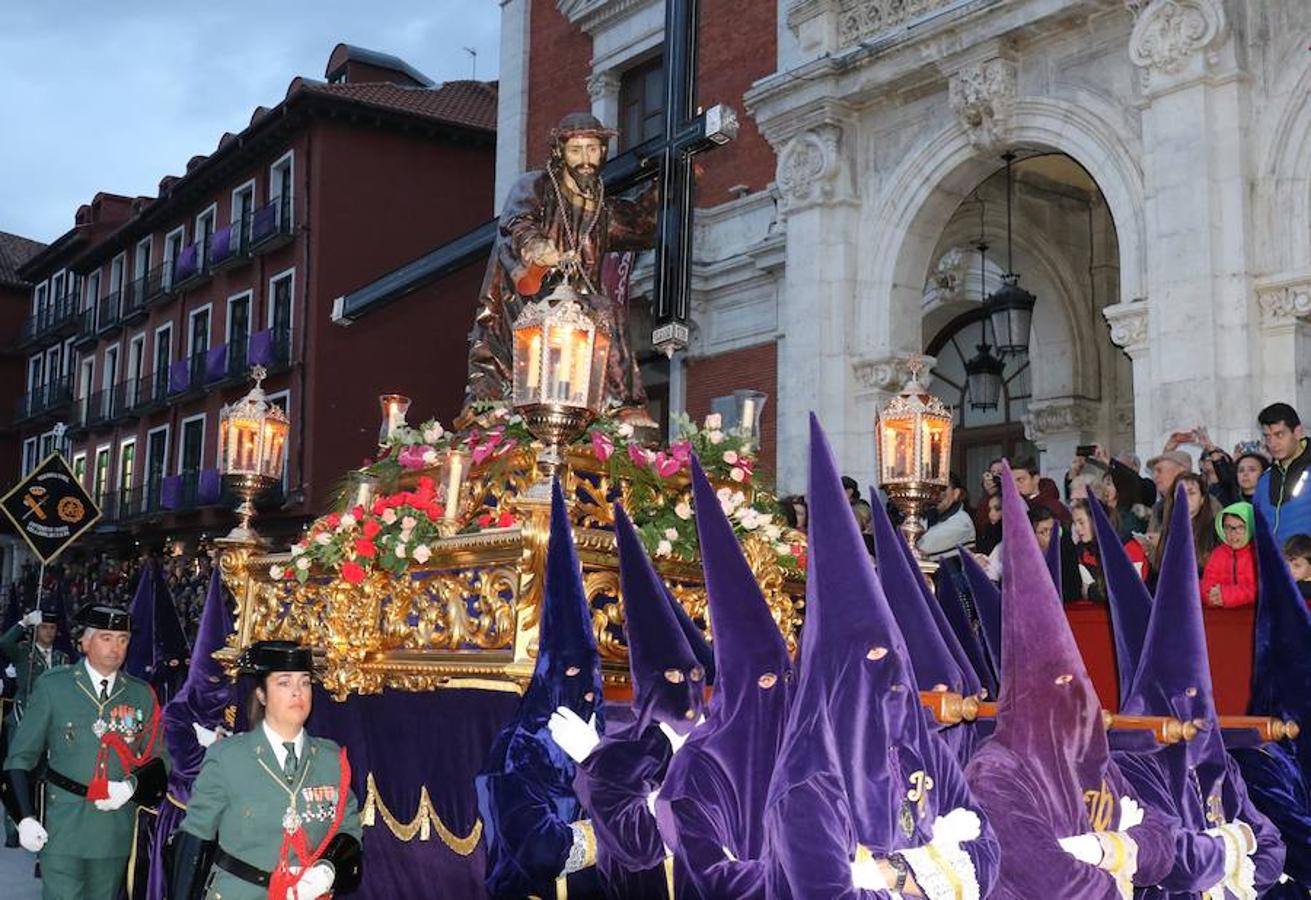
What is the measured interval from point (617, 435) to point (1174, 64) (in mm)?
6660

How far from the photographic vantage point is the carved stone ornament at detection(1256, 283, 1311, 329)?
1038 cm

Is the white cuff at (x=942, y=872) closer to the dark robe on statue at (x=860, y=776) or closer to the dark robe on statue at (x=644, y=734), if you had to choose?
the dark robe on statue at (x=860, y=776)

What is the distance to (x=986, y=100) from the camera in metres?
12.7

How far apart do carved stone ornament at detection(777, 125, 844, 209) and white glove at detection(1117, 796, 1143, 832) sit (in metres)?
10.3

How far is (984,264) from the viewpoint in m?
16.4

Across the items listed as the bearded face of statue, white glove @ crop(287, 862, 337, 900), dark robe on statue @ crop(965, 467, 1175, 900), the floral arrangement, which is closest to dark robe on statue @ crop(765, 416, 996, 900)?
dark robe on statue @ crop(965, 467, 1175, 900)

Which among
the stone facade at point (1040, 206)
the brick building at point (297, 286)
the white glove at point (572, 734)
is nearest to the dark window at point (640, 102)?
the stone facade at point (1040, 206)

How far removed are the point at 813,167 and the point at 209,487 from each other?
20144 millimetres

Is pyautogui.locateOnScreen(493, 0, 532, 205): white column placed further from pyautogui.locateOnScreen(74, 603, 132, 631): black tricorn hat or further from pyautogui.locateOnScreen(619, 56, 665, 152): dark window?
pyautogui.locateOnScreen(74, 603, 132, 631): black tricorn hat

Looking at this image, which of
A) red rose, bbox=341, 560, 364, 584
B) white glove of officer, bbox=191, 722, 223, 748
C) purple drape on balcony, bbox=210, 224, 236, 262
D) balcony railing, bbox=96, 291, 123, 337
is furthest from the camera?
balcony railing, bbox=96, 291, 123, 337

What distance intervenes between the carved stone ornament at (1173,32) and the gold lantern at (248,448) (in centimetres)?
749

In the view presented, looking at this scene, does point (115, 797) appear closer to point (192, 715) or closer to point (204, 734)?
point (204, 734)

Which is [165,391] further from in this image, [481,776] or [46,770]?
[481,776]

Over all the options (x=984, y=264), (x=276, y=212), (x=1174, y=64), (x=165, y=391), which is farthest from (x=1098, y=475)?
(x=165, y=391)
